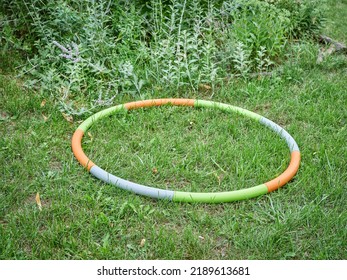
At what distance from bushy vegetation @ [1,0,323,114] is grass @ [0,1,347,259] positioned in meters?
0.21

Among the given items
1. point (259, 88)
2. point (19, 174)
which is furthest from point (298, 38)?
point (19, 174)

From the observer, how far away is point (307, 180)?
3.04 m

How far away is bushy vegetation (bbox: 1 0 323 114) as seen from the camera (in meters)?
4.04

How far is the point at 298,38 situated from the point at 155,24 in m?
1.70

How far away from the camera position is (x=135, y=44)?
4477 mm

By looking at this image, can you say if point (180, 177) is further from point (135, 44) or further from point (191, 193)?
point (135, 44)

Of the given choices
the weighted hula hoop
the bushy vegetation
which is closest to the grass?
the weighted hula hoop

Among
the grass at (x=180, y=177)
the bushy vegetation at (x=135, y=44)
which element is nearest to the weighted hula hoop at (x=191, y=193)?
the grass at (x=180, y=177)

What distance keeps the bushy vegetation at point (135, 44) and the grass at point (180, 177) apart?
0.69 ft

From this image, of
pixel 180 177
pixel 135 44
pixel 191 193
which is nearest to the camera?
pixel 191 193

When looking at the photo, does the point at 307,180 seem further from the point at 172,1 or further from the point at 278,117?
the point at 172,1

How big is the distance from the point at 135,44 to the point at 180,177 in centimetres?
187

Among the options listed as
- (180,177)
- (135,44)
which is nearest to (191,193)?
(180,177)

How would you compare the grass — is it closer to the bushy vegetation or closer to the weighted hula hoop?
the weighted hula hoop
